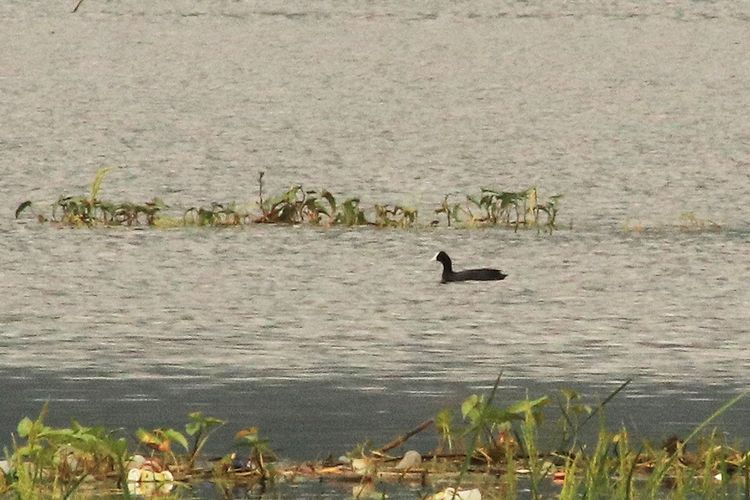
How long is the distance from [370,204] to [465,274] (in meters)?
6.25

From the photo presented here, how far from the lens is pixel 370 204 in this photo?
78.1 ft

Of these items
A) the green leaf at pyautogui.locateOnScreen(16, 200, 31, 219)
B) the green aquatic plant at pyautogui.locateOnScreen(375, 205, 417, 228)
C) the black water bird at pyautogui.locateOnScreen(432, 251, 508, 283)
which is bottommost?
the black water bird at pyautogui.locateOnScreen(432, 251, 508, 283)

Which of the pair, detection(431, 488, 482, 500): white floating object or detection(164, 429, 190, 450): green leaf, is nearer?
detection(431, 488, 482, 500): white floating object

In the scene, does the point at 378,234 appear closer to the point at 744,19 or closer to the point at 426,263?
the point at 426,263

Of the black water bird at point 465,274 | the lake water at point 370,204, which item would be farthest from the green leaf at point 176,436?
the black water bird at point 465,274

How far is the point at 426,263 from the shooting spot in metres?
19.1

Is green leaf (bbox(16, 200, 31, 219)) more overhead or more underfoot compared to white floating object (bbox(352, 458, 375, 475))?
more overhead

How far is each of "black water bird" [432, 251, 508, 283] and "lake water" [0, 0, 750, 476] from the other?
13 centimetres

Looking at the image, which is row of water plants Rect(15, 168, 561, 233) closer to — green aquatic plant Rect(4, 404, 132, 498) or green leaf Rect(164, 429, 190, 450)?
green aquatic plant Rect(4, 404, 132, 498)

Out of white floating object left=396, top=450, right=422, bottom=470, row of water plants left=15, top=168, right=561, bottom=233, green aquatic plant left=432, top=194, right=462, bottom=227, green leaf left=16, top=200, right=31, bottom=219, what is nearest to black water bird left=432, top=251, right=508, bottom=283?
row of water plants left=15, top=168, right=561, bottom=233

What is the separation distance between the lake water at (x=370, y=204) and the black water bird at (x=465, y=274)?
0.44 ft

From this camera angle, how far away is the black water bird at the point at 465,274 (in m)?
17.5

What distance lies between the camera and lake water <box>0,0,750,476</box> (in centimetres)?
1254

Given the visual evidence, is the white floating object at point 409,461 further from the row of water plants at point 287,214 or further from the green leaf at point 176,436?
the row of water plants at point 287,214
